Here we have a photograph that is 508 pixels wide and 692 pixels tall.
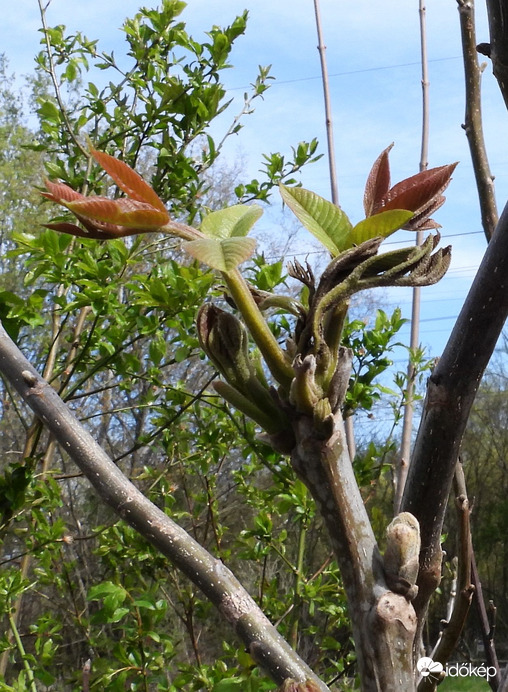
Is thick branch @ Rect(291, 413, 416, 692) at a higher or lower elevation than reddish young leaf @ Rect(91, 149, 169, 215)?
lower

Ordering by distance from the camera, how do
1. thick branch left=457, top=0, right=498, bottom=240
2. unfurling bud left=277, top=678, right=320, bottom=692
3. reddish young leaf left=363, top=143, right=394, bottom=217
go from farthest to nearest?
thick branch left=457, top=0, right=498, bottom=240 < reddish young leaf left=363, top=143, right=394, bottom=217 < unfurling bud left=277, top=678, right=320, bottom=692

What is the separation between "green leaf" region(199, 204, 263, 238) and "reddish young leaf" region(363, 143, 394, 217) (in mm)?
70

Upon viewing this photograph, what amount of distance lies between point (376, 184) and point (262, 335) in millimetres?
128

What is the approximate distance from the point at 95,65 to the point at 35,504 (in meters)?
1.20

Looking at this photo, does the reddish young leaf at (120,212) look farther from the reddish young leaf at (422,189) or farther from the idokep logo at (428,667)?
the idokep logo at (428,667)

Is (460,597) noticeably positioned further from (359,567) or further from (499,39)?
(499,39)

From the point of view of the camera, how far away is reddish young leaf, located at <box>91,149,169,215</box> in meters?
0.38

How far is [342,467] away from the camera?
392 mm

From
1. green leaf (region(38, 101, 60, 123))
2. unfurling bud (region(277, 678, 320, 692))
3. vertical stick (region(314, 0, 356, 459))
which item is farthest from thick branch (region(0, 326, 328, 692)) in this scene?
green leaf (region(38, 101, 60, 123))

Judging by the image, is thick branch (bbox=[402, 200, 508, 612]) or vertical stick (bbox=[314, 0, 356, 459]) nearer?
thick branch (bbox=[402, 200, 508, 612])

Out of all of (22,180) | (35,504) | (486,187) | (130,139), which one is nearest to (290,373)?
(486,187)

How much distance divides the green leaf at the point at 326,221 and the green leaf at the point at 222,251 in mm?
61

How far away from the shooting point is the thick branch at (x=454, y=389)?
0.39 metres

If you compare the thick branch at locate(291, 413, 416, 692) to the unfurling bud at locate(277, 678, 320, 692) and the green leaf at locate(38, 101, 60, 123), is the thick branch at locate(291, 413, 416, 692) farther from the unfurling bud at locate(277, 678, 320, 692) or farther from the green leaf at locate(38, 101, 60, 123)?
the green leaf at locate(38, 101, 60, 123)
